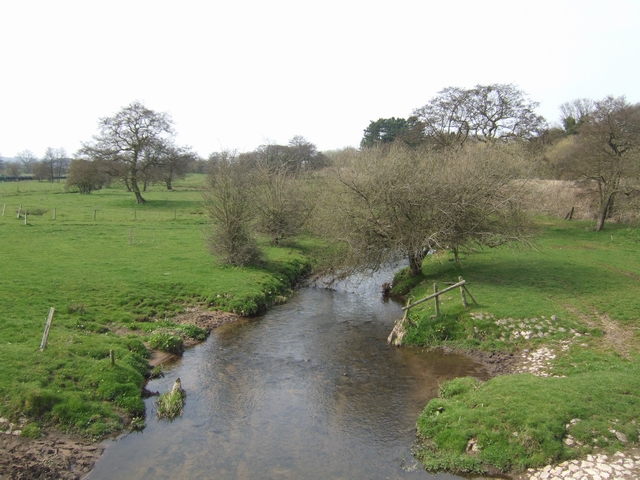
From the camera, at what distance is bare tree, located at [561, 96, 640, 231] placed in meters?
41.5

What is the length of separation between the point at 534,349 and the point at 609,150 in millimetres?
33782

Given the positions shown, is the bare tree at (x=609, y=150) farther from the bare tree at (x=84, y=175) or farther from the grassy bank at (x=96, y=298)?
the bare tree at (x=84, y=175)

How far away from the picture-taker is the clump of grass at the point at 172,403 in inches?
578

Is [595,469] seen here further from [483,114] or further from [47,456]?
[483,114]

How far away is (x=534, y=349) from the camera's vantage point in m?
18.7

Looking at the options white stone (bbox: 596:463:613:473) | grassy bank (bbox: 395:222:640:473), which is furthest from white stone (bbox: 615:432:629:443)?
white stone (bbox: 596:463:613:473)

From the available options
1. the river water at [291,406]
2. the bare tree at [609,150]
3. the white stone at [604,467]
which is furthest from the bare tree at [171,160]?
the white stone at [604,467]

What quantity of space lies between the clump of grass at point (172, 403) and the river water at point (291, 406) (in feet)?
0.95

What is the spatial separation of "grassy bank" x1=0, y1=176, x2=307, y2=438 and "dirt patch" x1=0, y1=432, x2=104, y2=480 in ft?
1.45

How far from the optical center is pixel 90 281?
25125 millimetres

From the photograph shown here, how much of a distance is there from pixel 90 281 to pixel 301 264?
15334 mm

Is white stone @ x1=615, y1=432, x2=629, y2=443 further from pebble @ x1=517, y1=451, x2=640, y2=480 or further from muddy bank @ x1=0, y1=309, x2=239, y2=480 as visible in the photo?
muddy bank @ x1=0, y1=309, x2=239, y2=480

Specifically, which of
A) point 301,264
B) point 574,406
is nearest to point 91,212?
point 301,264

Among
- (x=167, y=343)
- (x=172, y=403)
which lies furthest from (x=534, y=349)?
(x=167, y=343)
